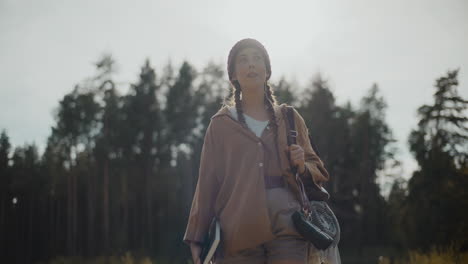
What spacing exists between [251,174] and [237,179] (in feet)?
0.37

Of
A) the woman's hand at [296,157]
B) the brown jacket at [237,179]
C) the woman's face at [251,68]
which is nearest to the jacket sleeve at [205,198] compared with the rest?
the brown jacket at [237,179]

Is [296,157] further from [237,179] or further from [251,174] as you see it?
[237,179]

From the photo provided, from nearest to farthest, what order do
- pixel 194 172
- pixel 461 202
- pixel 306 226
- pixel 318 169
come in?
pixel 306 226 < pixel 318 169 < pixel 461 202 < pixel 194 172

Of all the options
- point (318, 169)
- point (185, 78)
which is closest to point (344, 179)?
point (185, 78)

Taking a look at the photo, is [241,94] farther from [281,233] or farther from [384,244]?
[384,244]

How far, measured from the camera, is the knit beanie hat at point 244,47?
10.8ft

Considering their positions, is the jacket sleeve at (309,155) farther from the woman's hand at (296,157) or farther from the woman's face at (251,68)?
the woman's face at (251,68)

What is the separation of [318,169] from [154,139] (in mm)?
34696

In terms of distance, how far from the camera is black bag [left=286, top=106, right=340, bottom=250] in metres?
2.73

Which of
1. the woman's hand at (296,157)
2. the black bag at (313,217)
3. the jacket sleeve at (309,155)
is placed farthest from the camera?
the jacket sleeve at (309,155)

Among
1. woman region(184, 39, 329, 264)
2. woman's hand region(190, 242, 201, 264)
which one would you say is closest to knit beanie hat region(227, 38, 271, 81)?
woman region(184, 39, 329, 264)

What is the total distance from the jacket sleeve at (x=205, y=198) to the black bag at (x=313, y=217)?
1.82 ft

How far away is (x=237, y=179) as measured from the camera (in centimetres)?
300

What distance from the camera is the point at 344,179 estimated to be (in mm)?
39656
